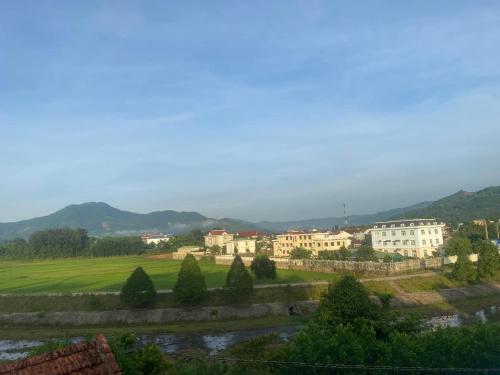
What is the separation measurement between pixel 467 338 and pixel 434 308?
2834 cm

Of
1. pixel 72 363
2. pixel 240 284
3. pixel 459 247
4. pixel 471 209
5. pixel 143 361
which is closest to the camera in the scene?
pixel 72 363

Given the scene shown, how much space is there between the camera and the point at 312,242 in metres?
84.5

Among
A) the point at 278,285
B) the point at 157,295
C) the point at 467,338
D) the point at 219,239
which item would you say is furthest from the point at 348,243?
the point at 467,338

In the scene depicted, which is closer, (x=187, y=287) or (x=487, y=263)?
(x=187, y=287)

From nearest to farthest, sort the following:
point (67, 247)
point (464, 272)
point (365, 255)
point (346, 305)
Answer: point (346, 305)
point (464, 272)
point (365, 255)
point (67, 247)

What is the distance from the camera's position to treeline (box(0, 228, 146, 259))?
10312cm

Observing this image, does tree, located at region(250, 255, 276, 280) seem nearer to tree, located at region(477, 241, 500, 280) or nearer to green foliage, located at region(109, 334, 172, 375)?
tree, located at region(477, 241, 500, 280)

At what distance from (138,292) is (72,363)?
35.6m

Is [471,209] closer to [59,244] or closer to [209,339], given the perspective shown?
[59,244]

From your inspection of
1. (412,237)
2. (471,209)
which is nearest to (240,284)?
(412,237)

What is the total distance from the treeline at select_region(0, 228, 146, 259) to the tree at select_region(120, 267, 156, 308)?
209ft

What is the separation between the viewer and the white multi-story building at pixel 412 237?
7219 centimetres

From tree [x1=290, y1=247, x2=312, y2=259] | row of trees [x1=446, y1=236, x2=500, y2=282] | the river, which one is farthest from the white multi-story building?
the river

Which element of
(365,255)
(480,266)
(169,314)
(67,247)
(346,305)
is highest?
(67,247)
